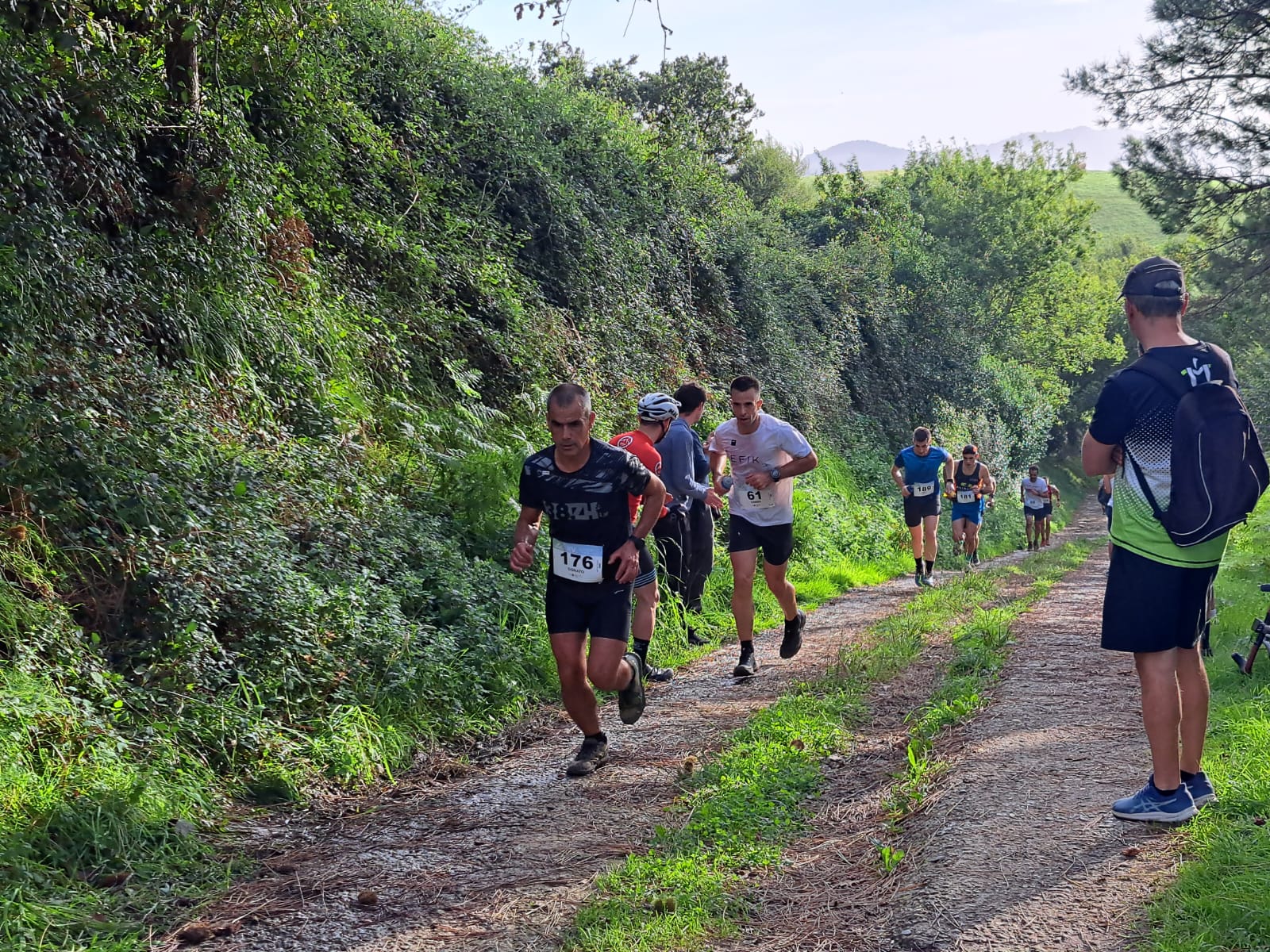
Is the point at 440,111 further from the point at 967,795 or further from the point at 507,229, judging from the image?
the point at 967,795

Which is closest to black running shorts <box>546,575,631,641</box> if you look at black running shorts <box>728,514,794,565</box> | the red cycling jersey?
the red cycling jersey

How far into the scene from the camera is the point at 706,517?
33.7ft

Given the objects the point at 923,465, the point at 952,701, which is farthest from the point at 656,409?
the point at 923,465

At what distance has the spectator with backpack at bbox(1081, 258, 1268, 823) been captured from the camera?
4.39 meters

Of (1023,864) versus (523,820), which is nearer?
(1023,864)

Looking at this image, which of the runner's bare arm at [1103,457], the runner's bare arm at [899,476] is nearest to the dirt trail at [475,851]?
the runner's bare arm at [1103,457]

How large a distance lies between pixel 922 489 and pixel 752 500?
7387 millimetres

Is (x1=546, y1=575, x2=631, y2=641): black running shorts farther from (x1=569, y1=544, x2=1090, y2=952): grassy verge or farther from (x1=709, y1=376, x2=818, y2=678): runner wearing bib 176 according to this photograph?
(x1=709, y1=376, x2=818, y2=678): runner wearing bib 176

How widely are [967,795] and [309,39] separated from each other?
9.80m

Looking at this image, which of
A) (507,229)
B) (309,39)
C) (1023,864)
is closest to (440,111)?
(507,229)

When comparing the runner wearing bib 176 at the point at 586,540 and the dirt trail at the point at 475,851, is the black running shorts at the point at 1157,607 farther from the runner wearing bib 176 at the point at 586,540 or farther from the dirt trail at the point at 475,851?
the runner wearing bib 176 at the point at 586,540

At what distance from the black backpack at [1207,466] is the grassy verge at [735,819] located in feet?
7.47

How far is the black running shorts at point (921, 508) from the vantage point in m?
15.5

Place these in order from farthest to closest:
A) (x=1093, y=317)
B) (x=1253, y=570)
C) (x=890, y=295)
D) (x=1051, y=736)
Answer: (x=1093, y=317) → (x=890, y=295) → (x=1253, y=570) → (x=1051, y=736)
